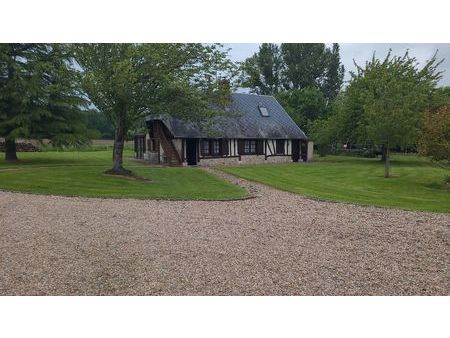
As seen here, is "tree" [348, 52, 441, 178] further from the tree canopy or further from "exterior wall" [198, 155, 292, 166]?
"exterior wall" [198, 155, 292, 166]

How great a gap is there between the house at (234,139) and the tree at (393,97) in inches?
250

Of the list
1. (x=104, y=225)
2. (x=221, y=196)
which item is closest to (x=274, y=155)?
(x=221, y=196)

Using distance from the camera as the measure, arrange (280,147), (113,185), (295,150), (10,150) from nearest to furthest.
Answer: (113,185) → (10,150) → (280,147) → (295,150)

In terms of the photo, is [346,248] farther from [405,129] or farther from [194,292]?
[405,129]

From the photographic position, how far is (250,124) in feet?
101

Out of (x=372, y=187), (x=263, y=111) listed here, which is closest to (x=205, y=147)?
(x=263, y=111)

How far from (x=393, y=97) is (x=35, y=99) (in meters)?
19.4

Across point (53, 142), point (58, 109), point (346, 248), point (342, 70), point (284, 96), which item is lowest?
point (346, 248)

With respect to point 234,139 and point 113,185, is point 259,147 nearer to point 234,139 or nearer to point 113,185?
point 234,139

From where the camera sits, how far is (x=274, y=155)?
104 feet

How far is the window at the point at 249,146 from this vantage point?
30120mm

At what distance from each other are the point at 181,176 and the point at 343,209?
8917 millimetres

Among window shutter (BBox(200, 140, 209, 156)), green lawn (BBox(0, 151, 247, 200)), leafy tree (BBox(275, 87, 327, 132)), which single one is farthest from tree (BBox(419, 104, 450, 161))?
leafy tree (BBox(275, 87, 327, 132))

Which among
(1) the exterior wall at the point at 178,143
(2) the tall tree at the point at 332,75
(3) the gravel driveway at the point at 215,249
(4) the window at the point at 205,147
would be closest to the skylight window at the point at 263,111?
(4) the window at the point at 205,147
